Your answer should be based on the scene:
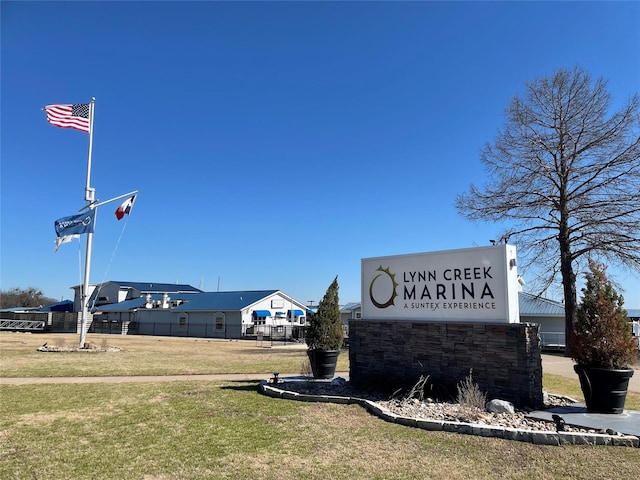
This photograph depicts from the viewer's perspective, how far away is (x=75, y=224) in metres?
21.8

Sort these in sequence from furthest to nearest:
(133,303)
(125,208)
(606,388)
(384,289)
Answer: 1. (133,303)
2. (125,208)
3. (384,289)
4. (606,388)

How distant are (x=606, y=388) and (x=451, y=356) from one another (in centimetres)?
239

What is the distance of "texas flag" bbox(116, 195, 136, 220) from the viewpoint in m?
23.3

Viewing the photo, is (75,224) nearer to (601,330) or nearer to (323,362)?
(323,362)

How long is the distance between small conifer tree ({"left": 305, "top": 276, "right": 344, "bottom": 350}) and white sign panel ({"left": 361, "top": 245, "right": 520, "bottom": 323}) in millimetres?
879

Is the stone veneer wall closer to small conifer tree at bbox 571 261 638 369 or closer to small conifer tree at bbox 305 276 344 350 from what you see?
small conifer tree at bbox 305 276 344 350

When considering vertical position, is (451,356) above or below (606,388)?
above

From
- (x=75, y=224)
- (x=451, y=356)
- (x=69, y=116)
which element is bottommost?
(x=451, y=356)

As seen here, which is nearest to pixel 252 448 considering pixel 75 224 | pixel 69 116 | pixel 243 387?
pixel 243 387

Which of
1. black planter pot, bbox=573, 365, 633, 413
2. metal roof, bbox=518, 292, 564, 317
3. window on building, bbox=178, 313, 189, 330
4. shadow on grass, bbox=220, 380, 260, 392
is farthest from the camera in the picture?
window on building, bbox=178, 313, 189, 330

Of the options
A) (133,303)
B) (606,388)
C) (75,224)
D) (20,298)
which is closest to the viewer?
(606,388)

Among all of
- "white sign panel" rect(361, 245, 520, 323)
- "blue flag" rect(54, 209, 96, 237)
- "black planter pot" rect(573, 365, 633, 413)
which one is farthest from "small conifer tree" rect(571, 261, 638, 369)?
"blue flag" rect(54, 209, 96, 237)

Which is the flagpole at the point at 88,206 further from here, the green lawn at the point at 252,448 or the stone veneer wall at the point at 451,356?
the stone veneer wall at the point at 451,356

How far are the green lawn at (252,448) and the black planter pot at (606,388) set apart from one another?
5.22 ft
